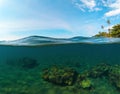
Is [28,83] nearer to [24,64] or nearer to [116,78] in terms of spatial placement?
[24,64]

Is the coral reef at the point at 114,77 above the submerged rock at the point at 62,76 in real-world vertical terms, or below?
below

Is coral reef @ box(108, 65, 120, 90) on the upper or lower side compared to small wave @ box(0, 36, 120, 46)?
lower

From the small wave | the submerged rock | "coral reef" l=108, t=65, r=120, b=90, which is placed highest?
the small wave

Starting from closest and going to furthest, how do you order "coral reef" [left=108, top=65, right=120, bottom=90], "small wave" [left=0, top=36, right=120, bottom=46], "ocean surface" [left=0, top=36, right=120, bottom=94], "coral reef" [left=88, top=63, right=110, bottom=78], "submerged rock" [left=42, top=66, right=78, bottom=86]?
"submerged rock" [left=42, top=66, right=78, bottom=86] → "ocean surface" [left=0, top=36, right=120, bottom=94] → "coral reef" [left=108, top=65, right=120, bottom=90] → "coral reef" [left=88, top=63, right=110, bottom=78] → "small wave" [left=0, top=36, right=120, bottom=46]

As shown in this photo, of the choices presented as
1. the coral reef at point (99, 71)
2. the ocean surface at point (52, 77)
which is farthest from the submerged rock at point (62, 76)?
the coral reef at point (99, 71)

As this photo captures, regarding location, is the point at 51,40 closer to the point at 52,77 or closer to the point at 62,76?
the point at 52,77

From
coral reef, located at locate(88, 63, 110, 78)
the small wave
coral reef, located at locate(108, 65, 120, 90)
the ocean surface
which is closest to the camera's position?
the ocean surface

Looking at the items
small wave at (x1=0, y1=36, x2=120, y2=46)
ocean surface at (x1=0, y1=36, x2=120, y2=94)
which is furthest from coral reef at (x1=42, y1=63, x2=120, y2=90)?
small wave at (x1=0, y1=36, x2=120, y2=46)

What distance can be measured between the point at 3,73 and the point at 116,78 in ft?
26.4

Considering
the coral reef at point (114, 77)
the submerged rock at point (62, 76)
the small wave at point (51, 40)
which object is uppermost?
the small wave at point (51, 40)

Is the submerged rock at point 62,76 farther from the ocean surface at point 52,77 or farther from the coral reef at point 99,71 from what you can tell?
the coral reef at point 99,71

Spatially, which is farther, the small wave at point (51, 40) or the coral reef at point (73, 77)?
the small wave at point (51, 40)

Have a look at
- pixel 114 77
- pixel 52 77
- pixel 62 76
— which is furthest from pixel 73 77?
pixel 114 77

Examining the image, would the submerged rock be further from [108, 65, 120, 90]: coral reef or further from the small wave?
the small wave
